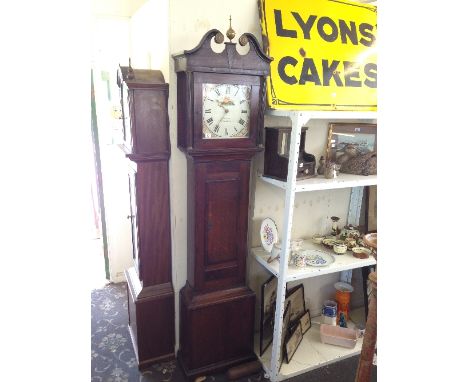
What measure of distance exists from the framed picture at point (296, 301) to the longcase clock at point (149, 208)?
2.54ft

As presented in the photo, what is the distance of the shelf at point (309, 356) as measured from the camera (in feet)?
6.62

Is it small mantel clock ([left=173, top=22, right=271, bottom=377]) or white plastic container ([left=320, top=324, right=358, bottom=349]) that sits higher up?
small mantel clock ([left=173, top=22, right=271, bottom=377])

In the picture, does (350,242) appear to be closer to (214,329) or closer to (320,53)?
(214,329)

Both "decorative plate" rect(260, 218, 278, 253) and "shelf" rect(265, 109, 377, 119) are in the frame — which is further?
"decorative plate" rect(260, 218, 278, 253)

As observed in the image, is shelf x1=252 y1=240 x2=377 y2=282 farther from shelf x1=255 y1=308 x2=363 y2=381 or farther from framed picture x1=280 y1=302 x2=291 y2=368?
shelf x1=255 y1=308 x2=363 y2=381

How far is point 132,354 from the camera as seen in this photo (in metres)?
2.13

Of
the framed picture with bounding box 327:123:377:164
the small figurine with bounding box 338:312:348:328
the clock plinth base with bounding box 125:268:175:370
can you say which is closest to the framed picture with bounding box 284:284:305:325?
the small figurine with bounding box 338:312:348:328

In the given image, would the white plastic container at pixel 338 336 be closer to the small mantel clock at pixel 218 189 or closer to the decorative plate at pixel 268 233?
the small mantel clock at pixel 218 189

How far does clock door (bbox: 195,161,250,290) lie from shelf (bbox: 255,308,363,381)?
610 millimetres

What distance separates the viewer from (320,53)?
1.95m

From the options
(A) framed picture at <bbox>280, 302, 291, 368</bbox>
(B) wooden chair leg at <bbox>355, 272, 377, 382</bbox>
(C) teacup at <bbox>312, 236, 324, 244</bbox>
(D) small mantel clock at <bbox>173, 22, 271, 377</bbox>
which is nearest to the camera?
(B) wooden chair leg at <bbox>355, 272, 377, 382</bbox>

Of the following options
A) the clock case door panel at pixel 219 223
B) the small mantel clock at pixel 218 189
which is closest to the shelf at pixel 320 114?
the small mantel clock at pixel 218 189

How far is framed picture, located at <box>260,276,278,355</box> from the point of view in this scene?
6.94 ft

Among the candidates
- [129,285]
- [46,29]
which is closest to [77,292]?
[46,29]
